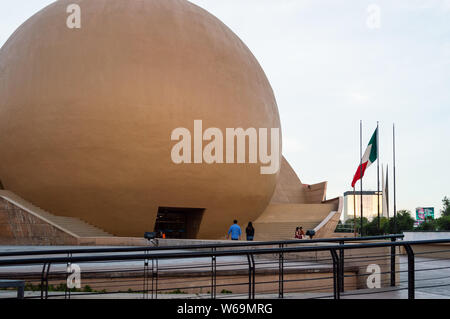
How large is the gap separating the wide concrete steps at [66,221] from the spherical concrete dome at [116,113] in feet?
0.98

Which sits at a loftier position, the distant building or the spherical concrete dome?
the spherical concrete dome

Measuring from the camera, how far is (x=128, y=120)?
1978cm

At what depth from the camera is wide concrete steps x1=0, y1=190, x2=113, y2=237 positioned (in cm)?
1906

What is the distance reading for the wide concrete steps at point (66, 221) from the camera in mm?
19062

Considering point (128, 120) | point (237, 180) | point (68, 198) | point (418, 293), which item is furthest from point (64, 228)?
point (418, 293)

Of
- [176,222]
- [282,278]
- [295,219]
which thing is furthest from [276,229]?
[282,278]

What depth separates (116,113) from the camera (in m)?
19.8

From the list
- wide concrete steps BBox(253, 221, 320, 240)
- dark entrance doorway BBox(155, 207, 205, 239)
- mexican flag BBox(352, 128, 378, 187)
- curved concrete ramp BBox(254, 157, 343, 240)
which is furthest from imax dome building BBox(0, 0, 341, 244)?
mexican flag BBox(352, 128, 378, 187)

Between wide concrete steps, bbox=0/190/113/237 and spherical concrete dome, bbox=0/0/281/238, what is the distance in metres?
0.30

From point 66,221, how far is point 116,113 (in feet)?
16.5

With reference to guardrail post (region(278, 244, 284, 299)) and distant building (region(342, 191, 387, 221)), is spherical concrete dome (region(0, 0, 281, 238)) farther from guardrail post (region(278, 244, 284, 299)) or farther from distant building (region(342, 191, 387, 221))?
distant building (region(342, 191, 387, 221))

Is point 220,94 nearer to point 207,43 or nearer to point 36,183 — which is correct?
point 207,43
